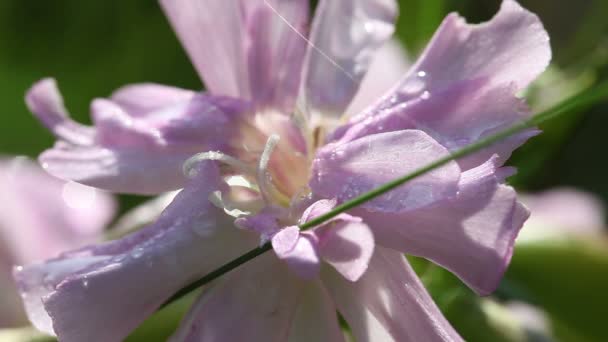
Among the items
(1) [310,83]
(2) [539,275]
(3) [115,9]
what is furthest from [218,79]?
(3) [115,9]

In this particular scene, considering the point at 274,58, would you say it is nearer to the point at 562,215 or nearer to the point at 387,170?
the point at 387,170

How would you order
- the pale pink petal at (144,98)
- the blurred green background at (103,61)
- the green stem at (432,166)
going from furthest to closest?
the blurred green background at (103,61), the pale pink petal at (144,98), the green stem at (432,166)

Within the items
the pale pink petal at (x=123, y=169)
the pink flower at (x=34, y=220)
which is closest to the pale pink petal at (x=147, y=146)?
the pale pink petal at (x=123, y=169)

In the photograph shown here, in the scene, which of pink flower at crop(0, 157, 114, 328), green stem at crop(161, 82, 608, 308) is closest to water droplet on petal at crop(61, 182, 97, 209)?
pink flower at crop(0, 157, 114, 328)

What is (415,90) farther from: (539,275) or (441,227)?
(539,275)

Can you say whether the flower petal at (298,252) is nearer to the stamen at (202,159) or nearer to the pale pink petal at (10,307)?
the stamen at (202,159)

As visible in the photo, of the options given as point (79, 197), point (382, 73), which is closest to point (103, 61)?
point (79, 197)
